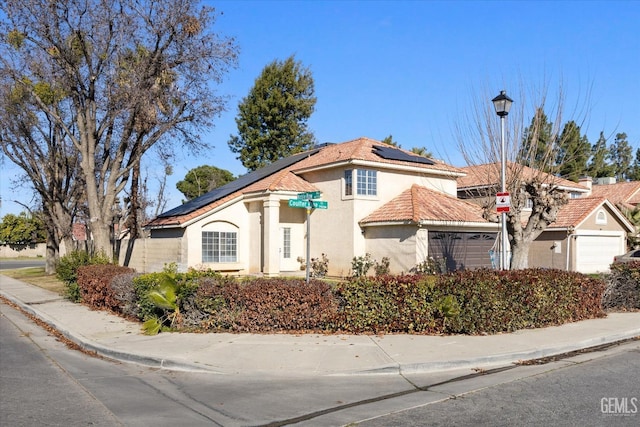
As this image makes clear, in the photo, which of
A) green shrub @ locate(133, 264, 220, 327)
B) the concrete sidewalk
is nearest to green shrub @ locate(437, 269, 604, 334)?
the concrete sidewalk

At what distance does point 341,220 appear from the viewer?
73.5 feet

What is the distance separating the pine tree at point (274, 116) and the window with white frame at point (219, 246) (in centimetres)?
2139

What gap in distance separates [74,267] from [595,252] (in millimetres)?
23294

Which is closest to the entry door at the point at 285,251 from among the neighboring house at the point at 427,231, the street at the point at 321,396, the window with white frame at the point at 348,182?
the window with white frame at the point at 348,182

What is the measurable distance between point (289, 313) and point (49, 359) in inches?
171

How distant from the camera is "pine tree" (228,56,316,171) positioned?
4422 cm

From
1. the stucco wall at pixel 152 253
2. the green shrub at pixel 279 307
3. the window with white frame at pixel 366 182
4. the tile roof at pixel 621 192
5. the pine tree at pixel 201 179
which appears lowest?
the green shrub at pixel 279 307

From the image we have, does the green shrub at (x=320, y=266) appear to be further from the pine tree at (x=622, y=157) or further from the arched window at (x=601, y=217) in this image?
the pine tree at (x=622, y=157)

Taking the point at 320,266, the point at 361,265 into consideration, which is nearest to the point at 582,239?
the point at 361,265

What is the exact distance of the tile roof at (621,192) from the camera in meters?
38.9

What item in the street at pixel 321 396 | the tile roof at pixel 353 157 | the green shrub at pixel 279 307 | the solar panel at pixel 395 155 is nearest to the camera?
the street at pixel 321 396

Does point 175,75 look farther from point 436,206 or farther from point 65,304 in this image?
point 436,206

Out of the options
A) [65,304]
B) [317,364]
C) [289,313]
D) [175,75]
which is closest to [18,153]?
[175,75]

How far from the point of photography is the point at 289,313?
11.0 metres
